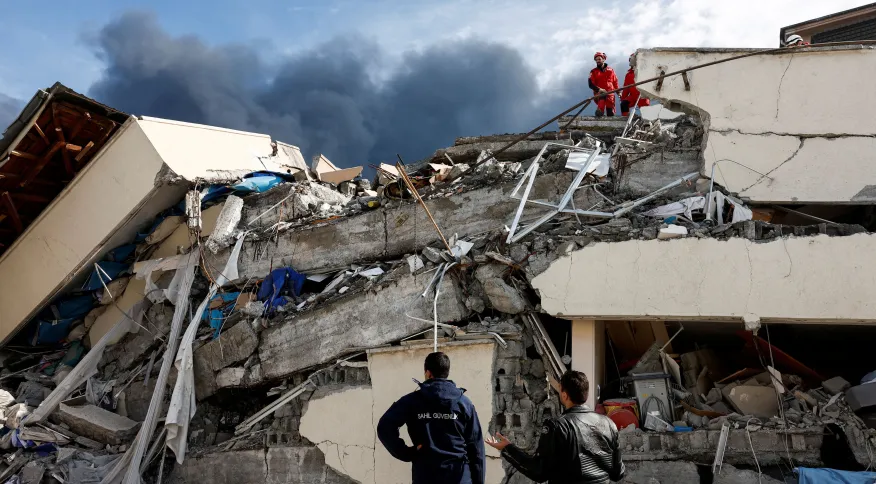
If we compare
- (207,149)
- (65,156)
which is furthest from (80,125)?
(207,149)

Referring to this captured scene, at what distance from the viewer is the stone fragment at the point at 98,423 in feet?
26.3

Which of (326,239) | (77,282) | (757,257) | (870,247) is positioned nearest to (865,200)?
(870,247)

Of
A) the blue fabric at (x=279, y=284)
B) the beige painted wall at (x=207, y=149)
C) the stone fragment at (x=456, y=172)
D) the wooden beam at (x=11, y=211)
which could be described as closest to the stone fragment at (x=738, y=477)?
the stone fragment at (x=456, y=172)

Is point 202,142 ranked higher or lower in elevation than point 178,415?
higher

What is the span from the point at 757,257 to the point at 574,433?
326 cm

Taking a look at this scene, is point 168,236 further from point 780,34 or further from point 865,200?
point 780,34

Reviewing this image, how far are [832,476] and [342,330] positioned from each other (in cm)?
459

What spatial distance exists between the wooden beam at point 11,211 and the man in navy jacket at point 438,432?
7.64 m

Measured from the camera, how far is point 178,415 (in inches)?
303

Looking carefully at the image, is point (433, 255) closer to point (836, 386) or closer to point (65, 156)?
point (836, 386)

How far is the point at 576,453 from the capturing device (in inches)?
148

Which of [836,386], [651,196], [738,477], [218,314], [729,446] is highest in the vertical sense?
[651,196]

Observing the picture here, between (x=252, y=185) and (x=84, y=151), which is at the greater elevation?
(x=84, y=151)

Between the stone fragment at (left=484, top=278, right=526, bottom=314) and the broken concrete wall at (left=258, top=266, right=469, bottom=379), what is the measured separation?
1.07ft
